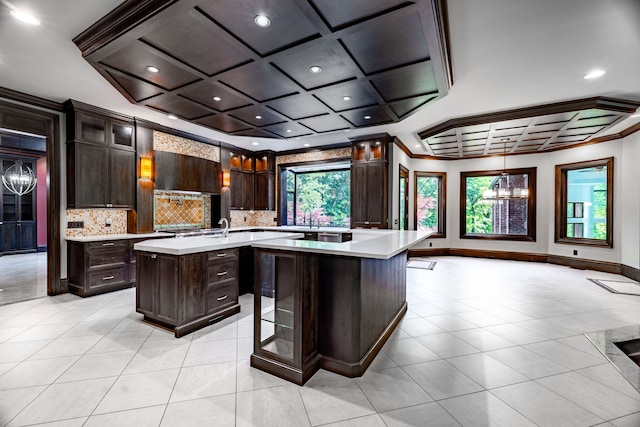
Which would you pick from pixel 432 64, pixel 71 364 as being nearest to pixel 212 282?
pixel 71 364

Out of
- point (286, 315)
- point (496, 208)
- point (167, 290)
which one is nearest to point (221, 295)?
point (167, 290)

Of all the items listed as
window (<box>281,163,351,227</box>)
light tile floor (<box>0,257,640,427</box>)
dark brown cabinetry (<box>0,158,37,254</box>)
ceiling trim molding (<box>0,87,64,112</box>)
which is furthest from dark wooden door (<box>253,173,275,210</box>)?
dark brown cabinetry (<box>0,158,37,254</box>)

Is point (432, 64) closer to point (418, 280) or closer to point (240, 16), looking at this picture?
point (240, 16)

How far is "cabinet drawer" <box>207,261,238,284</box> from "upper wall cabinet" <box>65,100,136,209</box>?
9.00 feet

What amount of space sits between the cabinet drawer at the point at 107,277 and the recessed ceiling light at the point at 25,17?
3.14m

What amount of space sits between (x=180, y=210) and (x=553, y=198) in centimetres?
874

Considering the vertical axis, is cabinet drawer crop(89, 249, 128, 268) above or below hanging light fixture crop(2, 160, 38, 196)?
below

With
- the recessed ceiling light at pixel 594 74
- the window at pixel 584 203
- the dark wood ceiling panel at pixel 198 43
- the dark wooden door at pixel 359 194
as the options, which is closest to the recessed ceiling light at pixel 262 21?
the dark wood ceiling panel at pixel 198 43

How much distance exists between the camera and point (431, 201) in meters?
8.12

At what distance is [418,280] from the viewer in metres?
5.25

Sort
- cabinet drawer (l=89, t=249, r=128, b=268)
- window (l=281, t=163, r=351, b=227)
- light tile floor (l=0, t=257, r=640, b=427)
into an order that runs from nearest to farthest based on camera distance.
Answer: light tile floor (l=0, t=257, r=640, b=427) < cabinet drawer (l=89, t=249, r=128, b=268) < window (l=281, t=163, r=351, b=227)

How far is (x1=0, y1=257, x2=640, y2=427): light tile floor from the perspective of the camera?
5.74 ft

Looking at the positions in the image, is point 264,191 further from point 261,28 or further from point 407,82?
point 261,28

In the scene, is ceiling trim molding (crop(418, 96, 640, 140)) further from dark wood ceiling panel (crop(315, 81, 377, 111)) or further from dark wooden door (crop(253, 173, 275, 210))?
dark wooden door (crop(253, 173, 275, 210))
